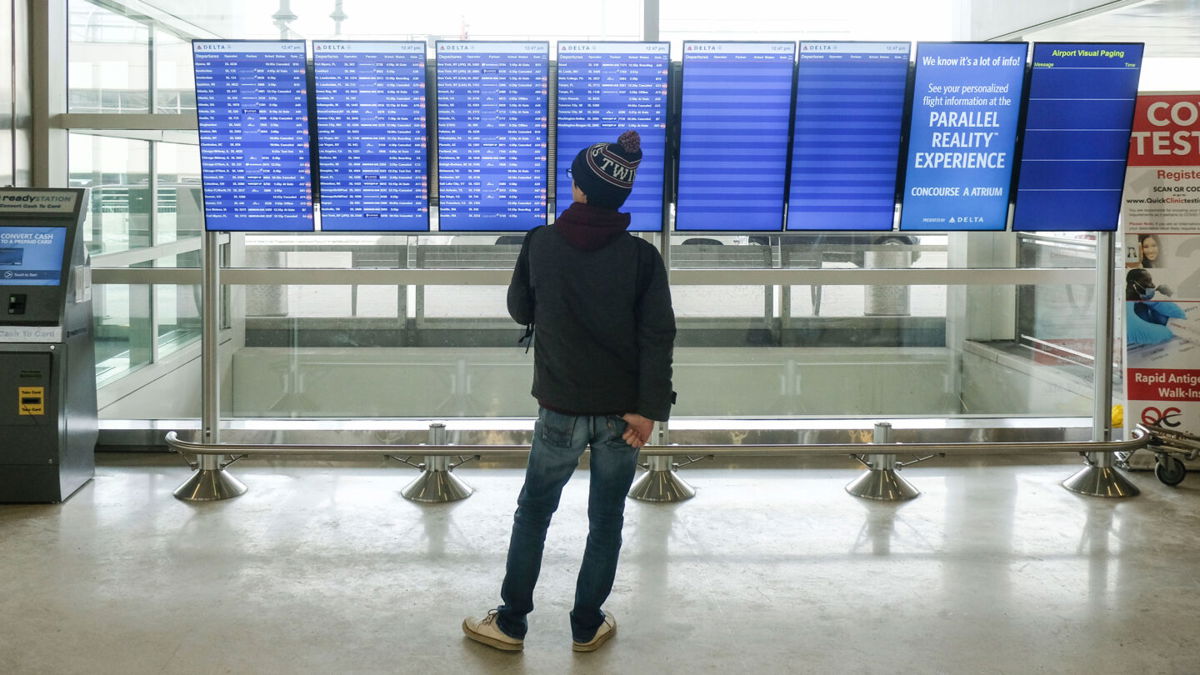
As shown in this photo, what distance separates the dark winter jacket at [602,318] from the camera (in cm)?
330

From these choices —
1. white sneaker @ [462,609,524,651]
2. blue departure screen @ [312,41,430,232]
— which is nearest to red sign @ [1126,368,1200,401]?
blue departure screen @ [312,41,430,232]

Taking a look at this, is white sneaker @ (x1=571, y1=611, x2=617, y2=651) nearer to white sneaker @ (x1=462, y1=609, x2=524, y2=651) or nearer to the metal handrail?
white sneaker @ (x1=462, y1=609, x2=524, y2=651)

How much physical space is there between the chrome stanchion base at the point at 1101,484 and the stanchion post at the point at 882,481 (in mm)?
777

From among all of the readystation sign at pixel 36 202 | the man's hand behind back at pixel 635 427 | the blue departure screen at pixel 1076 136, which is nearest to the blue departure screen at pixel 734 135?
the blue departure screen at pixel 1076 136

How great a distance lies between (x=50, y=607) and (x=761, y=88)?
3559 mm

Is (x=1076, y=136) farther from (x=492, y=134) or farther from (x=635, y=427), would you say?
(x=635, y=427)

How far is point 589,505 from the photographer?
11.0 feet

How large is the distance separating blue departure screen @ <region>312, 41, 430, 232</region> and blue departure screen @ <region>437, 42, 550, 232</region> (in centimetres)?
11

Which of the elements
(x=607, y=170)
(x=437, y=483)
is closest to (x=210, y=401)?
(x=437, y=483)

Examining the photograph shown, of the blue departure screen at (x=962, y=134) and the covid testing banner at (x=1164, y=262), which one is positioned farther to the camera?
the covid testing banner at (x=1164, y=262)

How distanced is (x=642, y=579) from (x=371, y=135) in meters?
2.38

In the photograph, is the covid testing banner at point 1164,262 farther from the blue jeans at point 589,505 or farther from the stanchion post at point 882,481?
the blue jeans at point 589,505

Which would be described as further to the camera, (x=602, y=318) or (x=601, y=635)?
(x=601, y=635)

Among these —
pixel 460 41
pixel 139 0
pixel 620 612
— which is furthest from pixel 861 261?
pixel 139 0
